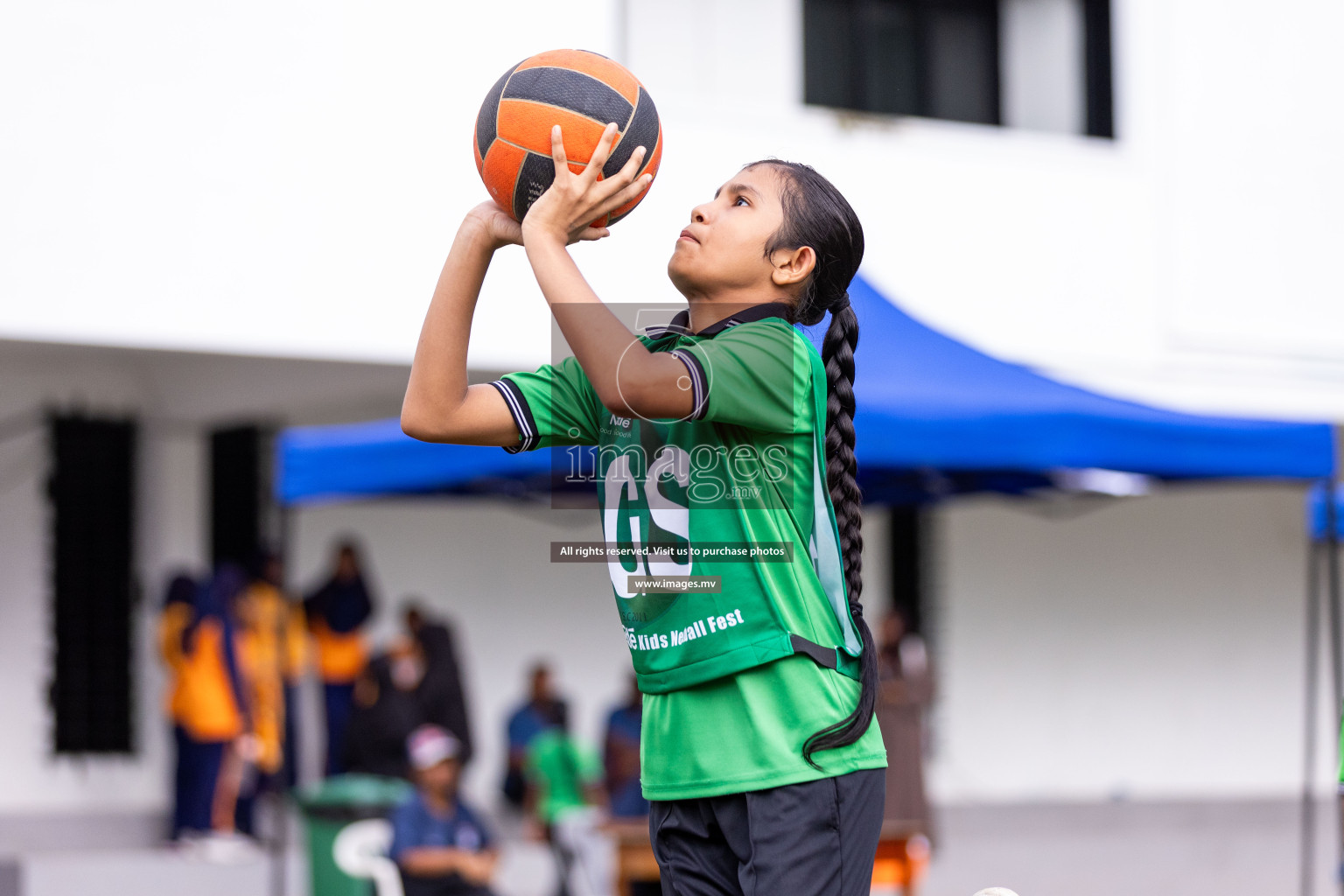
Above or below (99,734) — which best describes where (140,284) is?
above

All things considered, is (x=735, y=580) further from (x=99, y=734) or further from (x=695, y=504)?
(x=99, y=734)

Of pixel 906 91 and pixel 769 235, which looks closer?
pixel 769 235

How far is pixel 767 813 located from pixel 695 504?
426mm

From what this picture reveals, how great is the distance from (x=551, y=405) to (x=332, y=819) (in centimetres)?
455

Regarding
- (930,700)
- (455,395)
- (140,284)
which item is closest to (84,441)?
(140,284)

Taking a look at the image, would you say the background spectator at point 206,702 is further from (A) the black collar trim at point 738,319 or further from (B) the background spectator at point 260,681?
(A) the black collar trim at point 738,319

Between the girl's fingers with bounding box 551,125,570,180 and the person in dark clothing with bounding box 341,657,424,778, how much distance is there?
23.2 ft

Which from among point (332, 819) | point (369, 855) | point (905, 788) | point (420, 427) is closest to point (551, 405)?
point (420, 427)

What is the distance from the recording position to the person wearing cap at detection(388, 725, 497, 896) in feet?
20.2

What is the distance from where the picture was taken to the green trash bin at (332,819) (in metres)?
6.34

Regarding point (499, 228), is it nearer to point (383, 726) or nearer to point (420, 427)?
point (420, 427)

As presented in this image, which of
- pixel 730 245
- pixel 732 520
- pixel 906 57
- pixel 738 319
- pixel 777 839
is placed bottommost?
pixel 777 839

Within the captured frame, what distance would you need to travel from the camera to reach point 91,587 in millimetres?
10039

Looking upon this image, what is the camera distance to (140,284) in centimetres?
769
